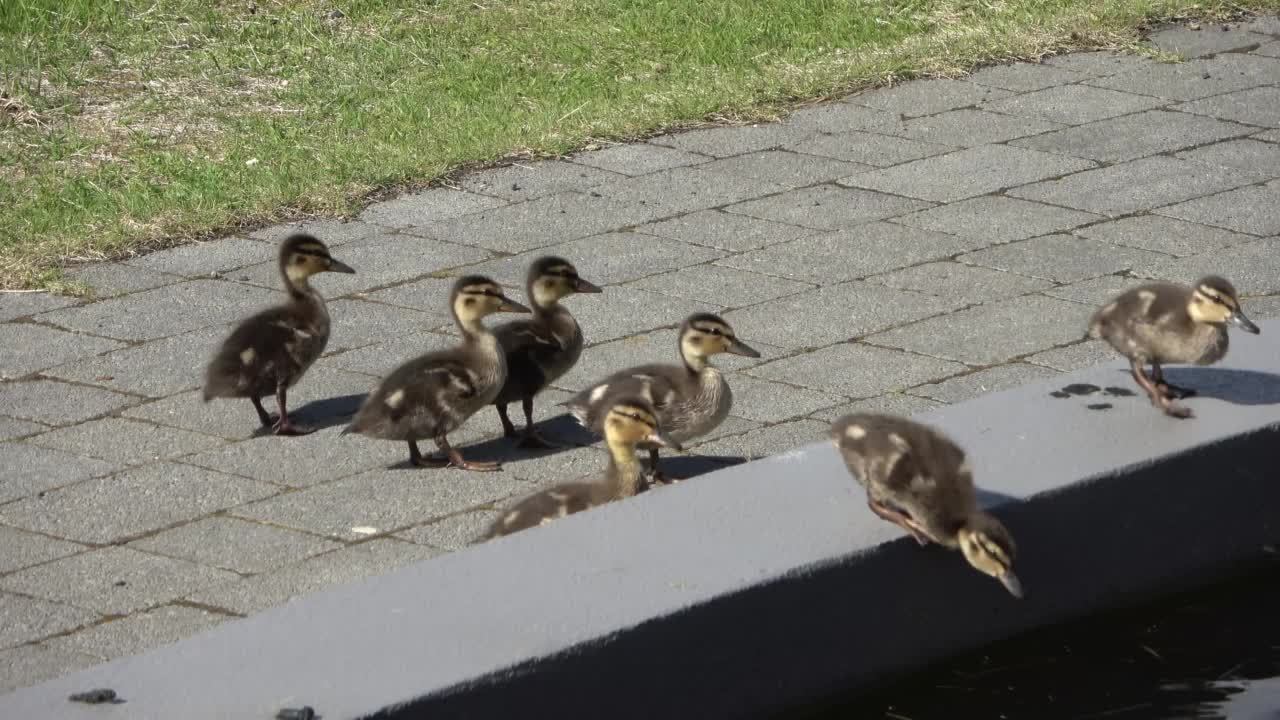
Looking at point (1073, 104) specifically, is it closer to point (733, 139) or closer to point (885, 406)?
point (733, 139)

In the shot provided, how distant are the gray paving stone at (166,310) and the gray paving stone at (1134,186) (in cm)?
354

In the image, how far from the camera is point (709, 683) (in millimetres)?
4734

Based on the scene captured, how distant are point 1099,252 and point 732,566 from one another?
13.5ft

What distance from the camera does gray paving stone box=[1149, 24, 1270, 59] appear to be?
1134cm

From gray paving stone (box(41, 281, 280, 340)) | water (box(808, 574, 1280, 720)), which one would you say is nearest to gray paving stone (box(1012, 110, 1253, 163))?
gray paving stone (box(41, 281, 280, 340))

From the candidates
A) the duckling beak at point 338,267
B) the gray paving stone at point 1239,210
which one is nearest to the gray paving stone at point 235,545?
the duckling beak at point 338,267

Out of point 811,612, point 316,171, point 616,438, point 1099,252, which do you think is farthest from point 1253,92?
point 811,612

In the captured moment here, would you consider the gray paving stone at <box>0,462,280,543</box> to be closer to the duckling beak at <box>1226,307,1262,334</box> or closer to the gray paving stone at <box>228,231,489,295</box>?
the gray paving stone at <box>228,231,489,295</box>

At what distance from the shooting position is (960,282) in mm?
8102

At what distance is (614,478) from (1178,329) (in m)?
1.76

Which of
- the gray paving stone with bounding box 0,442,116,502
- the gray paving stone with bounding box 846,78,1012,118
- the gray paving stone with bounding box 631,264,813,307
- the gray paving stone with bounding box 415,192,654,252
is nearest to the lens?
the gray paving stone with bounding box 0,442,116,502

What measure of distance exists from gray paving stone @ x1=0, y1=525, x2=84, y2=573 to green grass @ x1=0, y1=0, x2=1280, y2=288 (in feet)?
8.45

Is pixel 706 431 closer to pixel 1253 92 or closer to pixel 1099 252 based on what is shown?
pixel 1099 252

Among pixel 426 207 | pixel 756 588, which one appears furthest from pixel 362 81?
pixel 756 588
